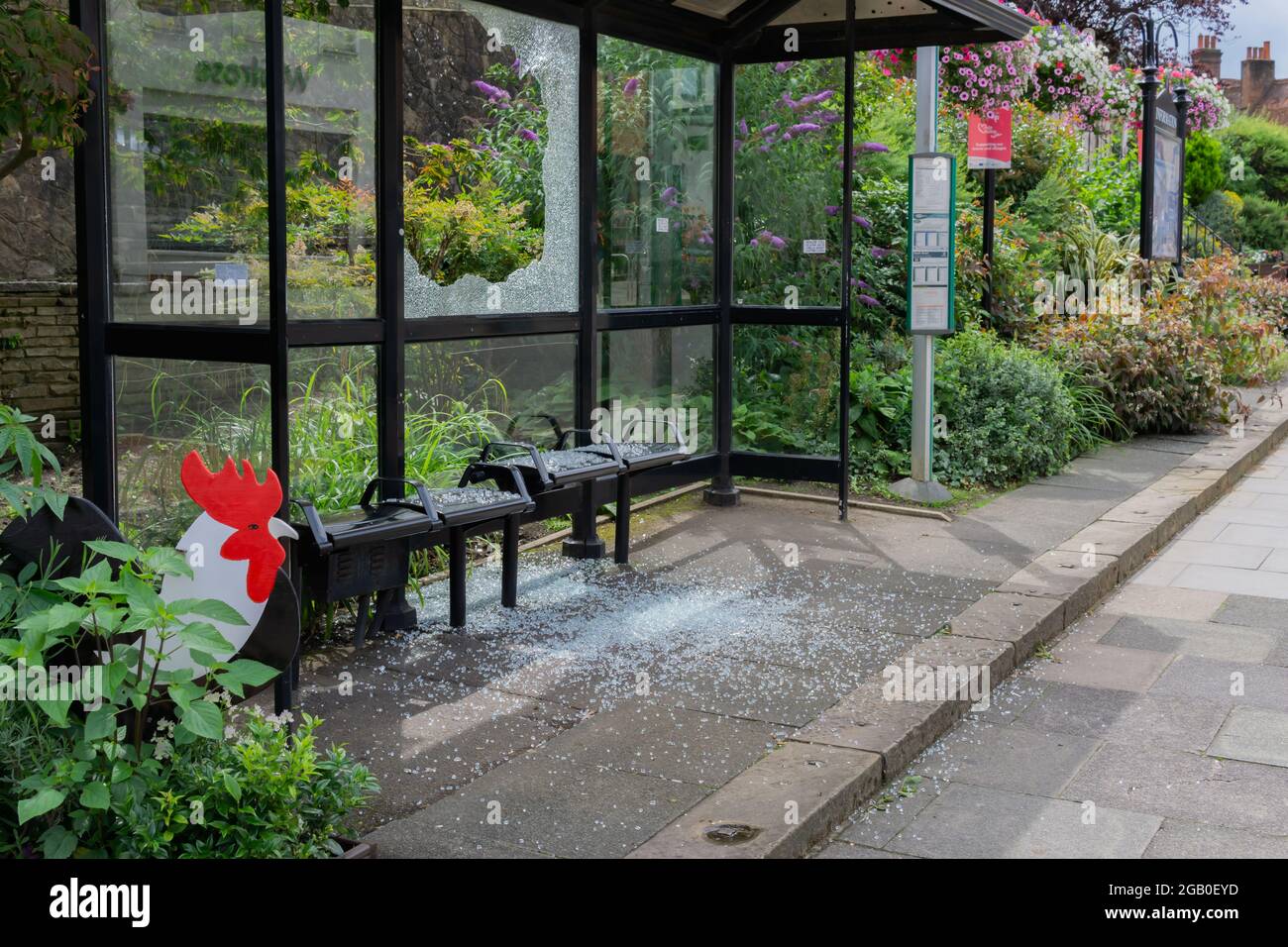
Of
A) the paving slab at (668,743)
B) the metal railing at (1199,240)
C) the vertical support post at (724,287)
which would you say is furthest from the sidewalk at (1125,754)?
the metal railing at (1199,240)

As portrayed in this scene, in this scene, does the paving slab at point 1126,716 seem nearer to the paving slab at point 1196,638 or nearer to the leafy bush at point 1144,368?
the paving slab at point 1196,638

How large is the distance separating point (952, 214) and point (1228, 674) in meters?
4.06

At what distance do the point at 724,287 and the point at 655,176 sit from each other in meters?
0.91

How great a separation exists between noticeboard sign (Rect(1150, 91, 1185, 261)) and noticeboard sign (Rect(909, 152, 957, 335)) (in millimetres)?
6013

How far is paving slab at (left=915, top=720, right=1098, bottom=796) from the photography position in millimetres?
4477

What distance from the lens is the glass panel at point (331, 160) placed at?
5.36m

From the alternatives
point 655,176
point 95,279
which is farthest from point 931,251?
point 95,279

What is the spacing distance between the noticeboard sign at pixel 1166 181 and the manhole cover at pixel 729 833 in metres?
11.7

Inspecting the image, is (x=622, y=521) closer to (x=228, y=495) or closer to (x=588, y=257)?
(x=588, y=257)

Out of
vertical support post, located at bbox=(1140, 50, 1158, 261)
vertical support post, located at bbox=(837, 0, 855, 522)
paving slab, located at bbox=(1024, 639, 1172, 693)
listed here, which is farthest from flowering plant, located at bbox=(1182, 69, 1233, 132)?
paving slab, located at bbox=(1024, 639, 1172, 693)

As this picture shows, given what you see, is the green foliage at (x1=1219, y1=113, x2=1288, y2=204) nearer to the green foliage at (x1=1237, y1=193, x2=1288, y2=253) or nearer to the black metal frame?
the green foliage at (x1=1237, y1=193, x2=1288, y2=253)

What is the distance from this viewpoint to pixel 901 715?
4.76 metres
